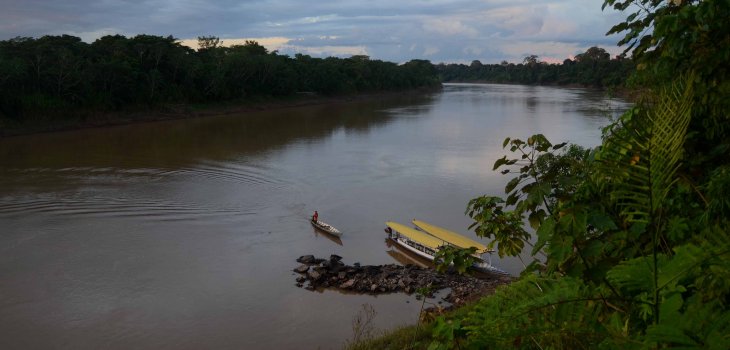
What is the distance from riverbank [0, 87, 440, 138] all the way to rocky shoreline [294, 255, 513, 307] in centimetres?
2442

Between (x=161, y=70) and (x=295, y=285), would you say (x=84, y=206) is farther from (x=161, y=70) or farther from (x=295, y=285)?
(x=161, y=70)

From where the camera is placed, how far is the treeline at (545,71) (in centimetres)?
7969

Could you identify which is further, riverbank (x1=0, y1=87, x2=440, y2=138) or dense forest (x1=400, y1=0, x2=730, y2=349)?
riverbank (x1=0, y1=87, x2=440, y2=138)

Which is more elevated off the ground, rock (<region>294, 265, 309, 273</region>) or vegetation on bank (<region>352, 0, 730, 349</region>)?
vegetation on bank (<region>352, 0, 730, 349</region>)

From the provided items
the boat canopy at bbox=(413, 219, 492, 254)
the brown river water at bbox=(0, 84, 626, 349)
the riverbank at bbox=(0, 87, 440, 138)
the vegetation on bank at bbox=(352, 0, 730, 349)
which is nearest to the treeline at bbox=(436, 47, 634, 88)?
the riverbank at bbox=(0, 87, 440, 138)

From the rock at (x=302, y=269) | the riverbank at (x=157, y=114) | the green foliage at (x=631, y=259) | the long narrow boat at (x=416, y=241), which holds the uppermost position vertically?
the green foliage at (x=631, y=259)

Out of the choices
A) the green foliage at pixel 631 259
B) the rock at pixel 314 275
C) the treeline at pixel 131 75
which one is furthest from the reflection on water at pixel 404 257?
the treeline at pixel 131 75

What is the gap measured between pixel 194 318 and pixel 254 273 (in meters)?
2.31

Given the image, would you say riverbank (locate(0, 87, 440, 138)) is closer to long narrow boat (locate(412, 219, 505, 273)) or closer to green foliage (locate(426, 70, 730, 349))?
long narrow boat (locate(412, 219, 505, 273))

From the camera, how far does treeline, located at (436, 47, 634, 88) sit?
79.7 metres

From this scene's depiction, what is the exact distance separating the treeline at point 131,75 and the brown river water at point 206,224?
9.02 feet

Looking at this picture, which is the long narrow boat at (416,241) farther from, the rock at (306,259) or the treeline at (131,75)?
the treeline at (131,75)

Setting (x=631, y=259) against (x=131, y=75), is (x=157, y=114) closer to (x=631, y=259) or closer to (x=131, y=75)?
(x=131, y=75)

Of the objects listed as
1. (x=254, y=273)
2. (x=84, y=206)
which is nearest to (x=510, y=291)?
(x=254, y=273)
